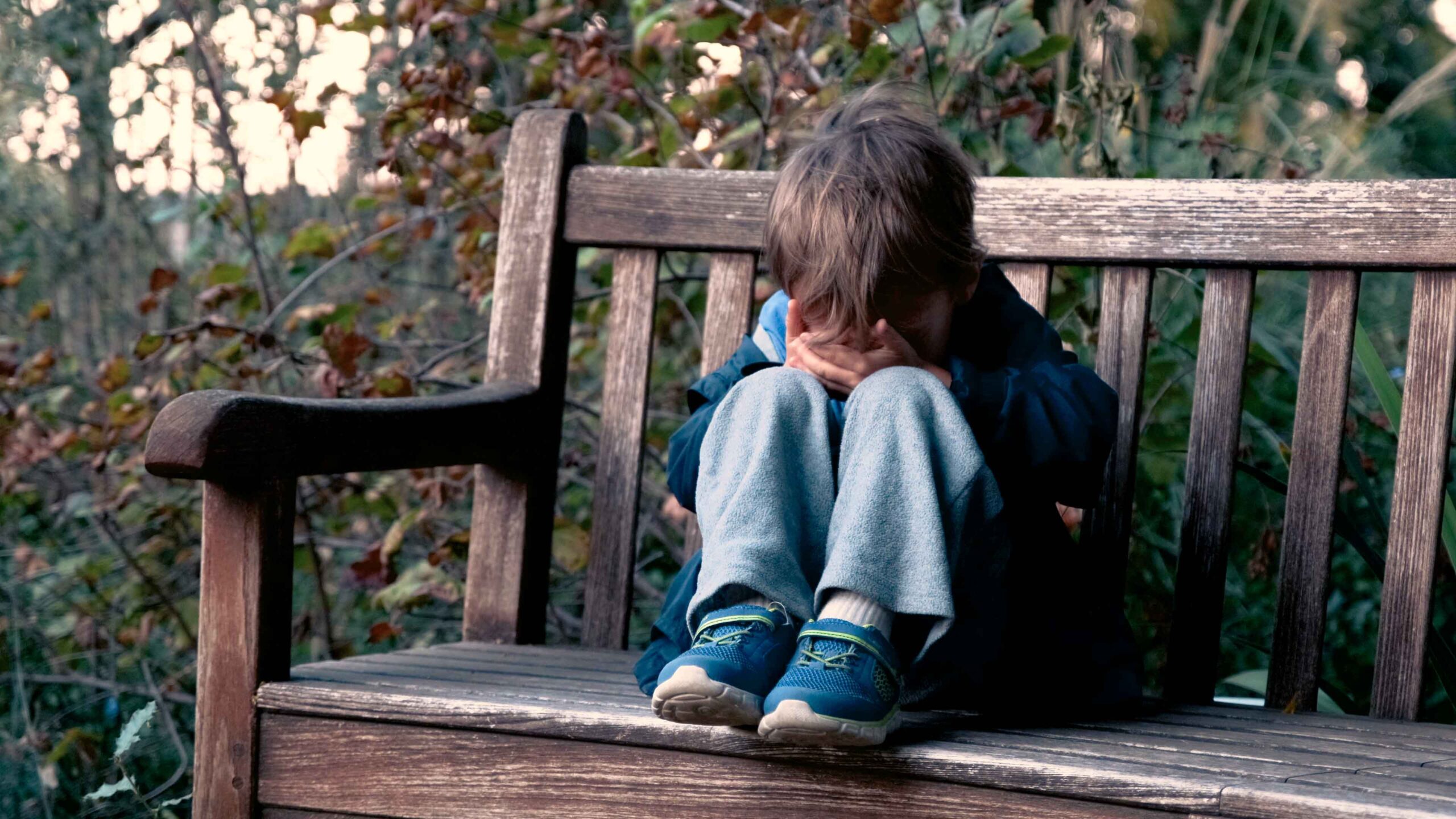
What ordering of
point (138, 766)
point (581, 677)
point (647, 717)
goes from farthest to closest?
Result: point (138, 766), point (581, 677), point (647, 717)

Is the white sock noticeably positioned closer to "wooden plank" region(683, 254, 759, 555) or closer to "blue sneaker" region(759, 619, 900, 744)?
"blue sneaker" region(759, 619, 900, 744)

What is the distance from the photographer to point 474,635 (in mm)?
1845

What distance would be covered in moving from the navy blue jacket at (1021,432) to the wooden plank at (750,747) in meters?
0.16

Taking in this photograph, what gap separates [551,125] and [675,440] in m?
0.63

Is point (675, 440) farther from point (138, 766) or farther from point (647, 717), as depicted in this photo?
point (138, 766)

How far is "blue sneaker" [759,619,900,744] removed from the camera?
1.09 metres

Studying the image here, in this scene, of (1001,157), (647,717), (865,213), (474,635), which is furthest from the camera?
(1001,157)

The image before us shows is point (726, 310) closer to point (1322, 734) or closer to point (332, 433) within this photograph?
point (332, 433)

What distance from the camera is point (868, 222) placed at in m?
1.36

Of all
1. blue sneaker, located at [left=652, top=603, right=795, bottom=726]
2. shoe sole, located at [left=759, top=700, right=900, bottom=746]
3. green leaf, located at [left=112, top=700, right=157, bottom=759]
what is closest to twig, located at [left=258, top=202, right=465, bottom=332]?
green leaf, located at [left=112, top=700, right=157, bottom=759]

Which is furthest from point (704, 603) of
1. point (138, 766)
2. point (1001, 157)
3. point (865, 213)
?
point (138, 766)

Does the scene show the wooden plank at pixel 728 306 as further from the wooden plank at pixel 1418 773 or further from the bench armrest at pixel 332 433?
the wooden plank at pixel 1418 773

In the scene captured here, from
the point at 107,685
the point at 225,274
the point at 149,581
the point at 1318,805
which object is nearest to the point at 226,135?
the point at 225,274

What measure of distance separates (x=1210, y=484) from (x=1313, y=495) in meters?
0.12
